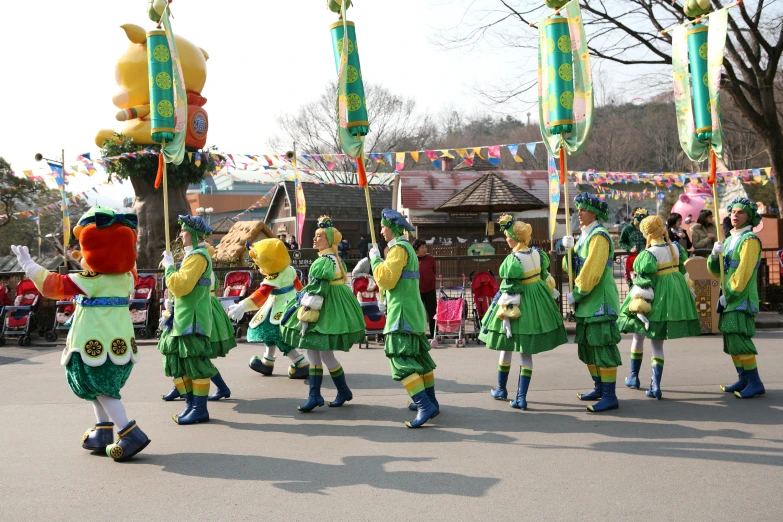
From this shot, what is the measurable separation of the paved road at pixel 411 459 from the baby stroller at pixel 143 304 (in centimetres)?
434

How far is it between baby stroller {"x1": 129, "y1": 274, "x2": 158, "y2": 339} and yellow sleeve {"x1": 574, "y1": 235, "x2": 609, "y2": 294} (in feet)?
27.9

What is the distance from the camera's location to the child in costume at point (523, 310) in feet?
21.2

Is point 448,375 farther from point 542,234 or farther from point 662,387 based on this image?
point 542,234

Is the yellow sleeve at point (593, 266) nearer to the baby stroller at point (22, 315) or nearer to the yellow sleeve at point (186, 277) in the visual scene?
the yellow sleeve at point (186, 277)

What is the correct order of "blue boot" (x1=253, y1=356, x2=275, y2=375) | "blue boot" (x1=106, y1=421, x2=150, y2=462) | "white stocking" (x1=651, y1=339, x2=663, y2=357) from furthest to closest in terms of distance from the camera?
"blue boot" (x1=253, y1=356, x2=275, y2=375), "white stocking" (x1=651, y1=339, x2=663, y2=357), "blue boot" (x1=106, y1=421, x2=150, y2=462)


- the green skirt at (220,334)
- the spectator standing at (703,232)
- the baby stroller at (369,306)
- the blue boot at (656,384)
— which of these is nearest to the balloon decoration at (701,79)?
the blue boot at (656,384)

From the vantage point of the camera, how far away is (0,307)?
12.6 m

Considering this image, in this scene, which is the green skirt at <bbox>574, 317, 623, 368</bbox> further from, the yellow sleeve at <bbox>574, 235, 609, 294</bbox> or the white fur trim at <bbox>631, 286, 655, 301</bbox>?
the white fur trim at <bbox>631, 286, 655, 301</bbox>

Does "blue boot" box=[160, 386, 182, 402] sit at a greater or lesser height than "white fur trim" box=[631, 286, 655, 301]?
lesser

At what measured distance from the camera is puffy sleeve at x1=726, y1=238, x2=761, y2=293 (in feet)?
22.1

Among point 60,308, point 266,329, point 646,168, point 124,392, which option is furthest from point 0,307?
point 646,168

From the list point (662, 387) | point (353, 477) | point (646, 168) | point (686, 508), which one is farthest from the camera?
point (646, 168)

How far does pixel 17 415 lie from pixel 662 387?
6608mm

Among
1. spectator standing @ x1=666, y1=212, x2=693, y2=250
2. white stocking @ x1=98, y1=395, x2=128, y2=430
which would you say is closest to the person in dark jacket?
spectator standing @ x1=666, y1=212, x2=693, y2=250
